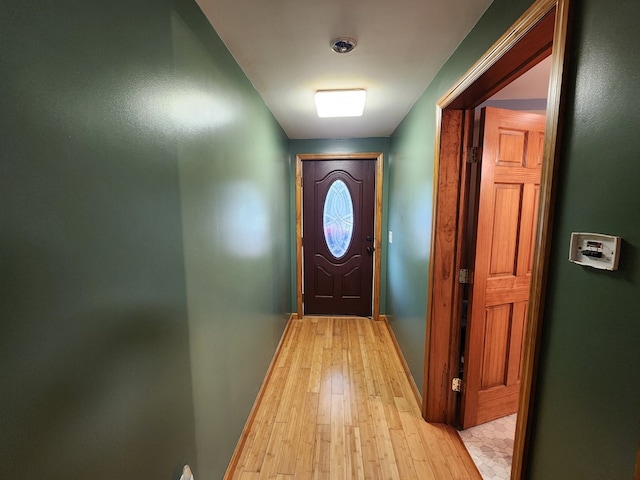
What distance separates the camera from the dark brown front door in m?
3.47

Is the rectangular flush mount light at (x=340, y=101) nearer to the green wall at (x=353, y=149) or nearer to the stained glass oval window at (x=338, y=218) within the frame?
the green wall at (x=353, y=149)

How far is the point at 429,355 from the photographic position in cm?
184

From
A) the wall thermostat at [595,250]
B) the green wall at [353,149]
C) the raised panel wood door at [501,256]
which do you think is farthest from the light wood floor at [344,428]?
the wall thermostat at [595,250]

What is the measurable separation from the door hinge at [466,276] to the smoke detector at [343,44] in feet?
4.73

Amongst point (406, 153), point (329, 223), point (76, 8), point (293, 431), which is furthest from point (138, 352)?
point (329, 223)

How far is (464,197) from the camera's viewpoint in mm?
1710

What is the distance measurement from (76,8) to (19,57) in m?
0.21

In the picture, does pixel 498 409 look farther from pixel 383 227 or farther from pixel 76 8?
pixel 76 8

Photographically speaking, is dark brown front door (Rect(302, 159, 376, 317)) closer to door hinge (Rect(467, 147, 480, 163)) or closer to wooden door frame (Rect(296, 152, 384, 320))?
wooden door frame (Rect(296, 152, 384, 320))

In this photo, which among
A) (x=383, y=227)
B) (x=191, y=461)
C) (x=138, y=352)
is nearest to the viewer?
(x=138, y=352)

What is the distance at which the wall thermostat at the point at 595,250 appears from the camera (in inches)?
26.5

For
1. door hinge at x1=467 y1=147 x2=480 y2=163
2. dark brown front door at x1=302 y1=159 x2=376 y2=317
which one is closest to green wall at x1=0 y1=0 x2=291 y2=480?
door hinge at x1=467 y1=147 x2=480 y2=163

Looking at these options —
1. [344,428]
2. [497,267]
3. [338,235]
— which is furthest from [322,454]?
[338,235]

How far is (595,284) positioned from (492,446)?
5.04 ft
